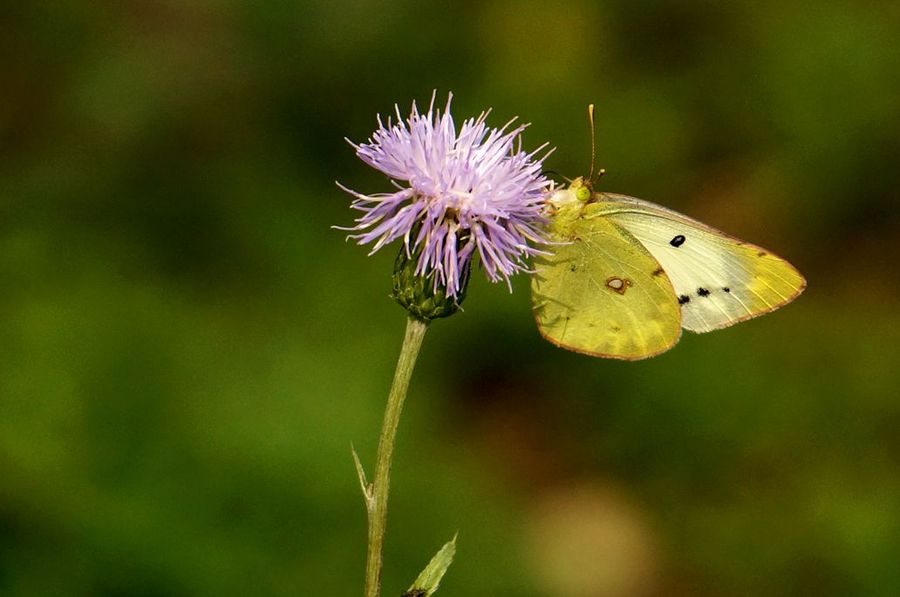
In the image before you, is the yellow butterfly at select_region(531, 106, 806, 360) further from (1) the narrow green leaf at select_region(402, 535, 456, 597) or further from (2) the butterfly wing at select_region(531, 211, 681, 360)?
(1) the narrow green leaf at select_region(402, 535, 456, 597)

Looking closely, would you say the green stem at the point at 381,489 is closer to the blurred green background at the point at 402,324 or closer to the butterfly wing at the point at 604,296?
the butterfly wing at the point at 604,296

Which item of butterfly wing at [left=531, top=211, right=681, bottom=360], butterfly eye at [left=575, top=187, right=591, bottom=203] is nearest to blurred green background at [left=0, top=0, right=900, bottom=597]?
butterfly wing at [left=531, top=211, right=681, bottom=360]

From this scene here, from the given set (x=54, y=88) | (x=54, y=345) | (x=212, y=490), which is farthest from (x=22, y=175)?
(x=212, y=490)

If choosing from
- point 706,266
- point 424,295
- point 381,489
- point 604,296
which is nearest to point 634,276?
point 604,296

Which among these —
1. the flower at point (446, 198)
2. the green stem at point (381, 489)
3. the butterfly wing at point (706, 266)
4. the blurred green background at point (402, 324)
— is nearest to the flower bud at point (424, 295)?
the flower at point (446, 198)

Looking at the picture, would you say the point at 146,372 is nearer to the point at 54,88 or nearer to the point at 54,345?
the point at 54,345

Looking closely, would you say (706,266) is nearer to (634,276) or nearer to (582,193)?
(634,276)
